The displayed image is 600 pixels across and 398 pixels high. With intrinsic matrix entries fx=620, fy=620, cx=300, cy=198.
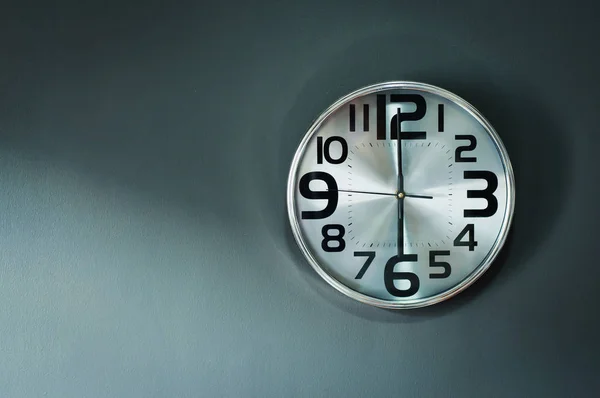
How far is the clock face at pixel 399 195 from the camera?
1.44 m

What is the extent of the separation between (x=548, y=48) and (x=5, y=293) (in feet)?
4.66

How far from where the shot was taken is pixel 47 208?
1477 mm

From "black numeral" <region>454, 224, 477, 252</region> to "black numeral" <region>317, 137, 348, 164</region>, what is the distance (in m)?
0.32

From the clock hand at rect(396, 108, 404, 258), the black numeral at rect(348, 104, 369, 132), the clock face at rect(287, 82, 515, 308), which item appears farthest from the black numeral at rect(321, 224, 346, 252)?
the black numeral at rect(348, 104, 369, 132)

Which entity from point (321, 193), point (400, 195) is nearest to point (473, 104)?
point (400, 195)

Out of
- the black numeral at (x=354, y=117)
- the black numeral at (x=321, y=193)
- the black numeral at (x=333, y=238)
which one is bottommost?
the black numeral at (x=333, y=238)

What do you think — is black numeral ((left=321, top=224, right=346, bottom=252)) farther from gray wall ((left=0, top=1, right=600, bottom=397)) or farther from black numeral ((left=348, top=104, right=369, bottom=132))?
black numeral ((left=348, top=104, right=369, bottom=132))

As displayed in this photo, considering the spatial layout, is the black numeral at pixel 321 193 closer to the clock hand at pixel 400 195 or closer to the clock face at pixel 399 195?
the clock face at pixel 399 195

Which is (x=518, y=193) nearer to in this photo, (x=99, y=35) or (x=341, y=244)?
(x=341, y=244)

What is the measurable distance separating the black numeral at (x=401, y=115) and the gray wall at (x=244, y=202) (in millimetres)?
72

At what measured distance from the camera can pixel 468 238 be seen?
145 cm

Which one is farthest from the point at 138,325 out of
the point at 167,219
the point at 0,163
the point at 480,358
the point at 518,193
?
the point at 518,193

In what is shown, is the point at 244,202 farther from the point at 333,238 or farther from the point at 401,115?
the point at 401,115

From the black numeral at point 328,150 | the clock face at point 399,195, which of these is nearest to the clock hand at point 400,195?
the clock face at point 399,195
